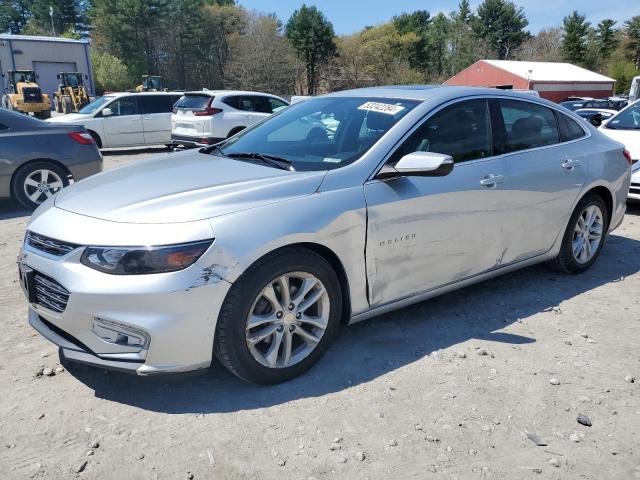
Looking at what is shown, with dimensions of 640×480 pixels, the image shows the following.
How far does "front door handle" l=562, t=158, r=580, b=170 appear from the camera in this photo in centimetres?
444

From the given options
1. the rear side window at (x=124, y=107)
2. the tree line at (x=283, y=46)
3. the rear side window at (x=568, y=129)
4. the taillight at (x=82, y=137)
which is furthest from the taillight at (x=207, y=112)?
the tree line at (x=283, y=46)

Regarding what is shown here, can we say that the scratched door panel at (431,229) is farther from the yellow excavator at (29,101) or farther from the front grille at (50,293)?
the yellow excavator at (29,101)

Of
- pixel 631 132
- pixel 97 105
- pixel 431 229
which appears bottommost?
pixel 431 229

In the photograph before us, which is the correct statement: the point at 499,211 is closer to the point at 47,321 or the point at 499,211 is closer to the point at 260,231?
the point at 260,231

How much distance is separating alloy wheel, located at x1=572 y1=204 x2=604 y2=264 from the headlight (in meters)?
3.52

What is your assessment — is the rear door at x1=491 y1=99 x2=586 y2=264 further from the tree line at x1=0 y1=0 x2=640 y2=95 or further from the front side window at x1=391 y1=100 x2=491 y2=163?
the tree line at x1=0 y1=0 x2=640 y2=95

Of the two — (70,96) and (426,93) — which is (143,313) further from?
(70,96)

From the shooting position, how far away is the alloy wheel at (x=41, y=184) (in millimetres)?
7469

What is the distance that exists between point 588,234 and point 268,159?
3.08m

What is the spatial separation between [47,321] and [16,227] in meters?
4.34

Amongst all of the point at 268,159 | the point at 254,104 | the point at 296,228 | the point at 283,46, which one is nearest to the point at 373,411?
the point at 296,228

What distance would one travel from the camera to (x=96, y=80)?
57.7 metres

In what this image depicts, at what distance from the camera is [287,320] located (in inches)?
120

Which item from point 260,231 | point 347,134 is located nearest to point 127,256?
point 260,231
